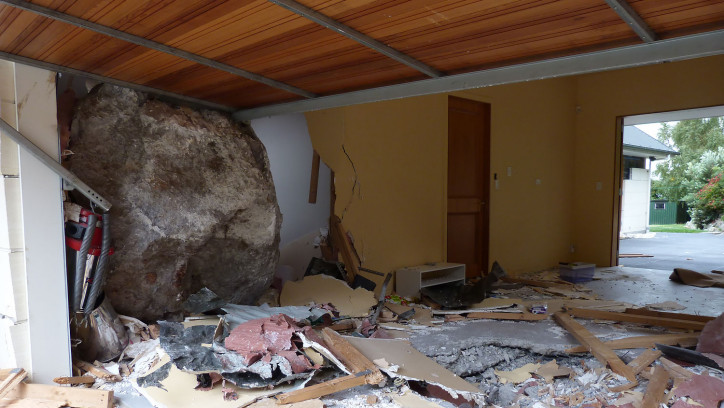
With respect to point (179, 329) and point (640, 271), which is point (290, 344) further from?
point (640, 271)

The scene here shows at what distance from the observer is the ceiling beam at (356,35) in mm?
1734

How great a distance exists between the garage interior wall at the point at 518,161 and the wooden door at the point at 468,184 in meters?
0.15

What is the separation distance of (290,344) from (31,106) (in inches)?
77.2

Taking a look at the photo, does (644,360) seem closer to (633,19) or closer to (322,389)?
(322,389)

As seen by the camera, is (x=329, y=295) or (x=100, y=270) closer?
(x=100, y=270)

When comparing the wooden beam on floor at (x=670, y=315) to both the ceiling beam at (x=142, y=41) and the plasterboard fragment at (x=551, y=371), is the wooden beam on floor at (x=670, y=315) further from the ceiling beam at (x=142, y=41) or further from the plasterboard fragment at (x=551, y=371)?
the ceiling beam at (x=142, y=41)

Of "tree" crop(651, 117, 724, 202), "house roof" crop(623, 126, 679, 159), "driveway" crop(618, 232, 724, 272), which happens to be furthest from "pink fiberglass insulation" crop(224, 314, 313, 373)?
"tree" crop(651, 117, 724, 202)

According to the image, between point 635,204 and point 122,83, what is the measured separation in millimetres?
16995

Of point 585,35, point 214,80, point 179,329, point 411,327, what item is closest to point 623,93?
point 411,327

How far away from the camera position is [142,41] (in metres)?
2.15

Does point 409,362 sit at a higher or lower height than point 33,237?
lower

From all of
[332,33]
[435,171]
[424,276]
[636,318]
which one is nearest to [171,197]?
[332,33]

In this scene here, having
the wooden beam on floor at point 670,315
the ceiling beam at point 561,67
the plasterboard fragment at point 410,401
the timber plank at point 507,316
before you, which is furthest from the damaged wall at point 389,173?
the plasterboard fragment at point 410,401

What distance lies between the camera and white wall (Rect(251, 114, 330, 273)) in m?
4.40
